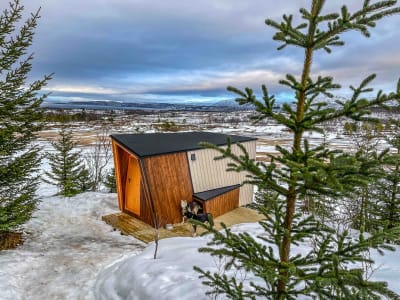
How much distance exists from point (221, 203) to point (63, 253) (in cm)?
509

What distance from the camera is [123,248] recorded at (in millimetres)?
7520

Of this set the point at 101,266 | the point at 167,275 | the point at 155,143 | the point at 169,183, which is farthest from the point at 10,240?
the point at 167,275

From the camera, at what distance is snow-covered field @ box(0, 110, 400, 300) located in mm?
4926

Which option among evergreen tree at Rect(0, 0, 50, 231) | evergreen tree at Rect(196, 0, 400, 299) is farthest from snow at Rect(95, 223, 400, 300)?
evergreen tree at Rect(0, 0, 50, 231)

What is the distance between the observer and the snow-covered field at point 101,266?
16.2ft

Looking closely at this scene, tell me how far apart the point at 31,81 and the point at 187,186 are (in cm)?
554

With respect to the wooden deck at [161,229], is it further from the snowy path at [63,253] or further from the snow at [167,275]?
the snow at [167,275]

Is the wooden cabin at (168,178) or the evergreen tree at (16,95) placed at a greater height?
the evergreen tree at (16,95)

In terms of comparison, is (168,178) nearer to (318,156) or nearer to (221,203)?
(221,203)

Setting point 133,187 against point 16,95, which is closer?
point 16,95

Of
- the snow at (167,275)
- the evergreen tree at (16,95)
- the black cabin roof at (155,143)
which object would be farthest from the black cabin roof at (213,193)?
the evergreen tree at (16,95)

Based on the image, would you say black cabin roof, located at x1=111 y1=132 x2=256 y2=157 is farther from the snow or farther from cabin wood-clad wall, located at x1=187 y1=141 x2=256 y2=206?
the snow

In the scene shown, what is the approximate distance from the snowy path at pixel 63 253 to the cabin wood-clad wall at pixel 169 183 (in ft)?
4.40

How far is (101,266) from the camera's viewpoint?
657 cm
